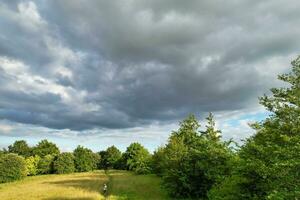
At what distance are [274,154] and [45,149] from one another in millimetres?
144690

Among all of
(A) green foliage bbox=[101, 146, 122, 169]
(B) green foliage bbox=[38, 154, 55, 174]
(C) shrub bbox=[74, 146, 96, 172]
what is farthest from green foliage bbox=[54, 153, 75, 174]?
(A) green foliage bbox=[101, 146, 122, 169]

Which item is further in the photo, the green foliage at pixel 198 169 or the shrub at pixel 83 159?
the shrub at pixel 83 159

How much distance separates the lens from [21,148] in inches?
6309

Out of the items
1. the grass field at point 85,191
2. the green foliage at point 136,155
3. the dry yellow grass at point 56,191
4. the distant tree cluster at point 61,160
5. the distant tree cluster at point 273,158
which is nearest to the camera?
the distant tree cluster at point 273,158

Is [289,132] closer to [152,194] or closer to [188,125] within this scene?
[152,194]

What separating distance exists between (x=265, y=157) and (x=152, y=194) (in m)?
30.6

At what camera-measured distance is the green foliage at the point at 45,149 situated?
6156 inches

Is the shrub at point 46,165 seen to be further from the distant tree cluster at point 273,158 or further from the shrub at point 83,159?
the distant tree cluster at point 273,158

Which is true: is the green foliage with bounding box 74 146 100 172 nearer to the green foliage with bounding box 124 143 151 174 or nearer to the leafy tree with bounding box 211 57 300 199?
the green foliage with bounding box 124 143 151 174

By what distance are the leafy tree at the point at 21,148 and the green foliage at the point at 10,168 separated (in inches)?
2029

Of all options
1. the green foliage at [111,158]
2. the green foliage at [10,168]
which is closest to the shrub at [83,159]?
the green foliage at [111,158]

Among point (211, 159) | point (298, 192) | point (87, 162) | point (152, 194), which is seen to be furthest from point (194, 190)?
point (87, 162)

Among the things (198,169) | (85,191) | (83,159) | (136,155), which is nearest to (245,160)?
(198,169)

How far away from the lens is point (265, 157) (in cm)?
2292
